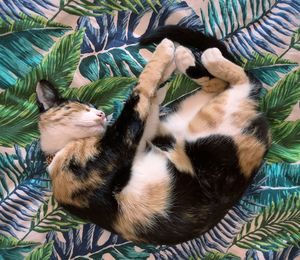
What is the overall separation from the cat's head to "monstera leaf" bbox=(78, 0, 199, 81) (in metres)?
0.15

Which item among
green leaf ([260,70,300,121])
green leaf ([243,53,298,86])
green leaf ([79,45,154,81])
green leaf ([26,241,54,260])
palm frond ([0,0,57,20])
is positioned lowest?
green leaf ([26,241,54,260])

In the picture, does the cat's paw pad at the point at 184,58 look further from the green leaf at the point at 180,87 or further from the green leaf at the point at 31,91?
the green leaf at the point at 31,91

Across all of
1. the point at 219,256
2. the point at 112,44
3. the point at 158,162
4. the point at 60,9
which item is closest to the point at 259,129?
the point at 158,162

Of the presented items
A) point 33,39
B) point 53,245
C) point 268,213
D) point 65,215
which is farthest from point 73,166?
point 268,213

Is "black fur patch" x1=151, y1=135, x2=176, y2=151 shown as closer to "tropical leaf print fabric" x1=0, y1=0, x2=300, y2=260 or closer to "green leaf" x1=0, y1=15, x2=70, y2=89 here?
"tropical leaf print fabric" x1=0, y1=0, x2=300, y2=260

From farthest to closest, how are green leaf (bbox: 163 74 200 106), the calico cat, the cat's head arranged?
green leaf (bbox: 163 74 200 106) < the cat's head < the calico cat

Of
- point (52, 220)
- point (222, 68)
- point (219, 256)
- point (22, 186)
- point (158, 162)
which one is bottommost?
point (219, 256)

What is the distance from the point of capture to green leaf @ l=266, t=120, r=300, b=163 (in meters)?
1.60

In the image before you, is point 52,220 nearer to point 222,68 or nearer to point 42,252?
point 42,252

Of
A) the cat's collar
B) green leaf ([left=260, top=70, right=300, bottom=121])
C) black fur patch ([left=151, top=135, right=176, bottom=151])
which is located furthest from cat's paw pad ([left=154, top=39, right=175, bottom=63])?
the cat's collar

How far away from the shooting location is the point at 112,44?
1.66 metres

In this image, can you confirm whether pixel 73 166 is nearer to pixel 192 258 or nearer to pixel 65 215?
pixel 65 215

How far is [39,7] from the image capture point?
166cm

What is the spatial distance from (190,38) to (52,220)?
83cm
